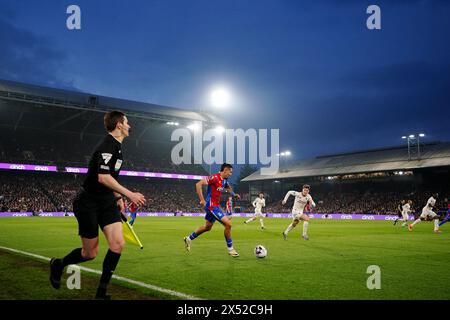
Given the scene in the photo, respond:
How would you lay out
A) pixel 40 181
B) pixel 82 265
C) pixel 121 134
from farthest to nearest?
pixel 40 181 → pixel 82 265 → pixel 121 134

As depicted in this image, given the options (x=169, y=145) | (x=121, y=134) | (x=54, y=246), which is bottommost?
(x=54, y=246)

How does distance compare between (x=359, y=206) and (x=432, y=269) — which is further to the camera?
(x=359, y=206)

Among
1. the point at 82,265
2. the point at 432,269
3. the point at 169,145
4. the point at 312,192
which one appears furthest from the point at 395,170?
the point at 82,265

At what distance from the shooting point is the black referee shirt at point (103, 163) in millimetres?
5285

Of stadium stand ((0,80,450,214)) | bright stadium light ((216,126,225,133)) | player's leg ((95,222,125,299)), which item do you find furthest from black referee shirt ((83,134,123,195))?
bright stadium light ((216,126,225,133))

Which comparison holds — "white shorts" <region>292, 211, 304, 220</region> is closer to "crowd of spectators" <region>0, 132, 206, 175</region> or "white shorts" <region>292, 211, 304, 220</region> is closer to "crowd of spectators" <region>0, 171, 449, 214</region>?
"crowd of spectators" <region>0, 171, 449, 214</region>

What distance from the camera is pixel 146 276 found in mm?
7266

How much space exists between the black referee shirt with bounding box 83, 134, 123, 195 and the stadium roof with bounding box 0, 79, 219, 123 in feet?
148

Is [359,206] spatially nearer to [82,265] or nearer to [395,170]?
[395,170]

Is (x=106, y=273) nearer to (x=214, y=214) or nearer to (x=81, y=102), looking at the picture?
(x=214, y=214)

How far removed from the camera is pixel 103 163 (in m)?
5.27

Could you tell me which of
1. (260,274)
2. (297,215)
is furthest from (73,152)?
(260,274)
